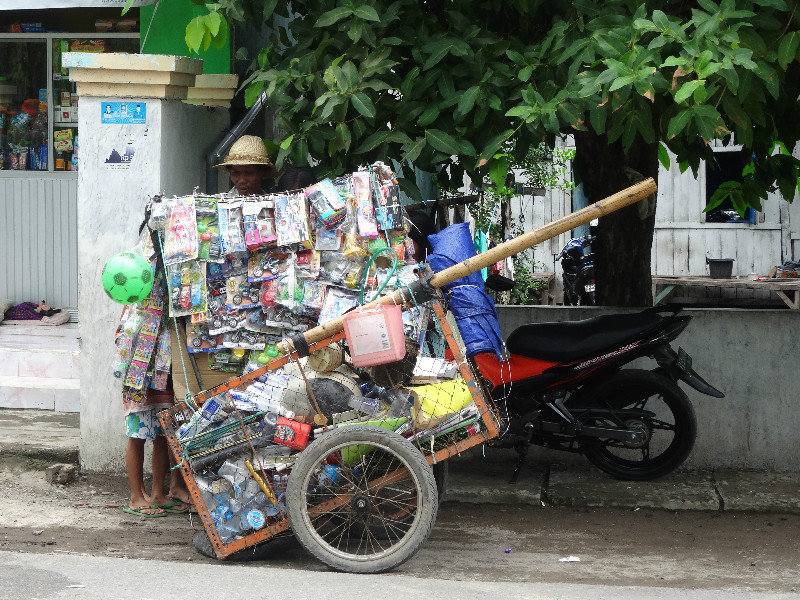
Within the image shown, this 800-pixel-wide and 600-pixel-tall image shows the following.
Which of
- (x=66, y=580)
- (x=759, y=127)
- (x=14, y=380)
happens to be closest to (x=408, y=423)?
(x=66, y=580)

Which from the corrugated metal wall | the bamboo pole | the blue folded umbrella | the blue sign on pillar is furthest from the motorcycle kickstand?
the corrugated metal wall

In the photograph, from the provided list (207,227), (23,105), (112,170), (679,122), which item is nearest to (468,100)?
(679,122)

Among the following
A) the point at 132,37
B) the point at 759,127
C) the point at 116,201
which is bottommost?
the point at 116,201

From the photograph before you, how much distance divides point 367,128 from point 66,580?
Answer: 9.11 ft

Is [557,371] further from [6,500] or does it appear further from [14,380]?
[14,380]

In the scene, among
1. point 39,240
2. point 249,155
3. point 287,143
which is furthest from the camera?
point 39,240

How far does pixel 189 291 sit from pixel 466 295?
1.41 m

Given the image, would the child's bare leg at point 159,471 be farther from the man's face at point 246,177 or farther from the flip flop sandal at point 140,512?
the man's face at point 246,177

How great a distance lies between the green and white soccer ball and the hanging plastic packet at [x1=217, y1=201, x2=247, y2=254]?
0.40 m

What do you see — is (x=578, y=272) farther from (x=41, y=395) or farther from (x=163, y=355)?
(x=163, y=355)

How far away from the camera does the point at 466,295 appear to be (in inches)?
217

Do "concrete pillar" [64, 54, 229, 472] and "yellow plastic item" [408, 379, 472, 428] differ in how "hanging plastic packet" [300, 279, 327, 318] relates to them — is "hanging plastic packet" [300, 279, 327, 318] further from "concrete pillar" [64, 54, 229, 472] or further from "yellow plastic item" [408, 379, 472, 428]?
"concrete pillar" [64, 54, 229, 472]

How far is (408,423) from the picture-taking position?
4.90 metres

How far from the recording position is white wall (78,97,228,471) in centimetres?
646
